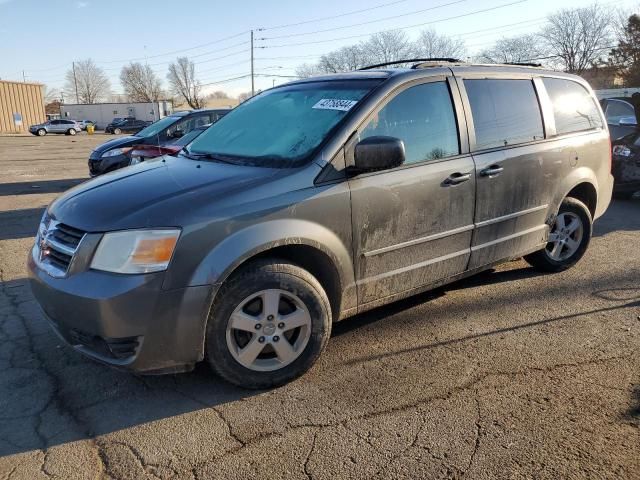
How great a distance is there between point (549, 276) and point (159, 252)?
387cm

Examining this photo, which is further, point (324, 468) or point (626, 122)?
point (626, 122)

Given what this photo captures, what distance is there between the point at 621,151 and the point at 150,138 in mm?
8375

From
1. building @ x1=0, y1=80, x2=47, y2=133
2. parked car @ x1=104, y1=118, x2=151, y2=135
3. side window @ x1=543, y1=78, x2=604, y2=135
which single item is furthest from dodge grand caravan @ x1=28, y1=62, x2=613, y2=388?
building @ x1=0, y1=80, x2=47, y2=133

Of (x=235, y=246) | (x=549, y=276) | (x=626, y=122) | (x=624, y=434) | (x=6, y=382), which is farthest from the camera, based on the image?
(x=626, y=122)

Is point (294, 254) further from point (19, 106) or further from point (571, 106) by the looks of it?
point (19, 106)

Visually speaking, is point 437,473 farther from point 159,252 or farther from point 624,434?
point 159,252

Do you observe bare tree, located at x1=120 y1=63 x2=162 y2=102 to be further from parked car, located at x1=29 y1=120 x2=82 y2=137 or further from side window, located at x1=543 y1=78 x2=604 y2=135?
side window, located at x1=543 y1=78 x2=604 y2=135

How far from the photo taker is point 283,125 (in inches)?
147

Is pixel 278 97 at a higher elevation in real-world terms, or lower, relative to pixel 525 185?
higher

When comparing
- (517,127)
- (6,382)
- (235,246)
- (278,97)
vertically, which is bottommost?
(6,382)

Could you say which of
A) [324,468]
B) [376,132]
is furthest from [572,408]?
[376,132]

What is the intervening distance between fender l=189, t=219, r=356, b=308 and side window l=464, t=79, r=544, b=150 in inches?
60.8

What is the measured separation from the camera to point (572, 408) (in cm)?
290

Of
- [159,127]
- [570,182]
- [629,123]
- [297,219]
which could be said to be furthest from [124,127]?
[297,219]
